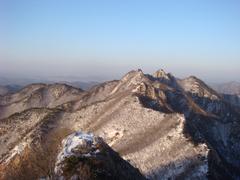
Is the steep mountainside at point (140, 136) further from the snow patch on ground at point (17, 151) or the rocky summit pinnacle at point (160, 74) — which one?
the rocky summit pinnacle at point (160, 74)

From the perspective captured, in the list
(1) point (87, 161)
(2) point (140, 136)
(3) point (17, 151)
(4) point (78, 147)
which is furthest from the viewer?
(3) point (17, 151)

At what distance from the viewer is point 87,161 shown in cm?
3775

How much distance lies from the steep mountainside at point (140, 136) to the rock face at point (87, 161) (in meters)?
32.6

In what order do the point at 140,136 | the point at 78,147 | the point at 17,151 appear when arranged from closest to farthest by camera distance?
the point at 78,147 → the point at 140,136 → the point at 17,151

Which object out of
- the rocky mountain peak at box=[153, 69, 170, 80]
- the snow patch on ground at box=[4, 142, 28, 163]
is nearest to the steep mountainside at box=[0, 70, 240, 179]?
the snow patch on ground at box=[4, 142, 28, 163]

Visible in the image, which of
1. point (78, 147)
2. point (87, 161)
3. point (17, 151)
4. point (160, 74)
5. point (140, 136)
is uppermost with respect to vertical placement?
point (78, 147)

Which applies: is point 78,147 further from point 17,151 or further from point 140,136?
point 17,151

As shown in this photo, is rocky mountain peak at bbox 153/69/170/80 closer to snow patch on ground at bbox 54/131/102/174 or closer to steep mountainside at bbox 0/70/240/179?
steep mountainside at bbox 0/70/240/179

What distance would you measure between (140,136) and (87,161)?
51118 mm

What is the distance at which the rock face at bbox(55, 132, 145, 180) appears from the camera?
3656cm

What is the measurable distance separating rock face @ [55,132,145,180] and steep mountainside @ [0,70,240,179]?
32551 mm

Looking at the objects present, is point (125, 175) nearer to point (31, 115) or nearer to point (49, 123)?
point (49, 123)

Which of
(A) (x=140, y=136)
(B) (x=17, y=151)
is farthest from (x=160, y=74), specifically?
(B) (x=17, y=151)

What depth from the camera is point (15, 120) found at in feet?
383
